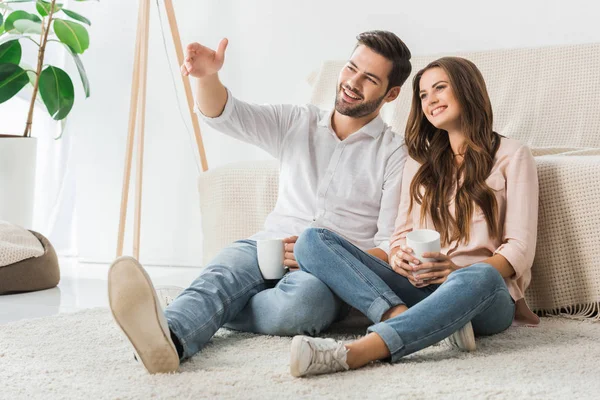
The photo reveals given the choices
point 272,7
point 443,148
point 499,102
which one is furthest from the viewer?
point 272,7

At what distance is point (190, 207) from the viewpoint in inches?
132

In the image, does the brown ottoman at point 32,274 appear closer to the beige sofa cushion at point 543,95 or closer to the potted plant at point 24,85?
the potted plant at point 24,85

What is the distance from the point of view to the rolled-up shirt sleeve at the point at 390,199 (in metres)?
1.83

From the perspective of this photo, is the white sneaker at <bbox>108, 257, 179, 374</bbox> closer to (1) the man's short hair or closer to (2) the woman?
(2) the woman

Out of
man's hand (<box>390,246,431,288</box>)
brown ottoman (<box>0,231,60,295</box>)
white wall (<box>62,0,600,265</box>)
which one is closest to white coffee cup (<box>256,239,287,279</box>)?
man's hand (<box>390,246,431,288</box>)

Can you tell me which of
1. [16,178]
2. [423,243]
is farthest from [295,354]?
[16,178]

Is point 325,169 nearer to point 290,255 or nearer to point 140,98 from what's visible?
point 290,255

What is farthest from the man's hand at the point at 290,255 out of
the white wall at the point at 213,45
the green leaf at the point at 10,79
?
the green leaf at the point at 10,79

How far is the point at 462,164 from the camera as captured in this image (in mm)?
1811

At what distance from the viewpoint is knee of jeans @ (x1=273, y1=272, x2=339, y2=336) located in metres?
1.61

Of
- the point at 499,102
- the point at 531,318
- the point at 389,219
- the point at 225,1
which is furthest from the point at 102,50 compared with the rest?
the point at 531,318

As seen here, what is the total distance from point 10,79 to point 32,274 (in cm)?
98

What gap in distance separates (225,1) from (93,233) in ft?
3.98

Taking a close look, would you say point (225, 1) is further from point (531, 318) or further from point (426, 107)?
point (531, 318)
